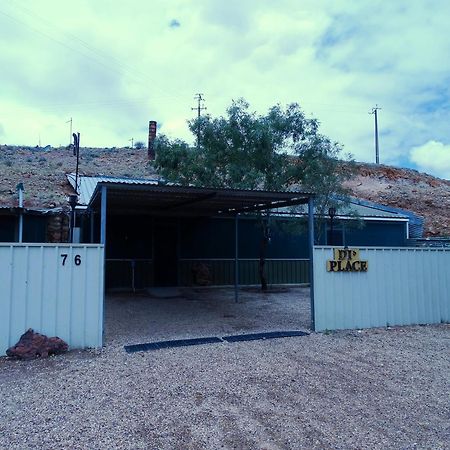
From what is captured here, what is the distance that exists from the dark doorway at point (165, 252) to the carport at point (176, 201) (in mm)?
32

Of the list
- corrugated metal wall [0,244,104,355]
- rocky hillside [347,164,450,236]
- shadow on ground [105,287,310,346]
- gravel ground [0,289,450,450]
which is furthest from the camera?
rocky hillside [347,164,450,236]

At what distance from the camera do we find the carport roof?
300 inches

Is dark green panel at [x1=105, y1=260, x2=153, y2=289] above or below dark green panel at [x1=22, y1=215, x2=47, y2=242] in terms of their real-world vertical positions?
below

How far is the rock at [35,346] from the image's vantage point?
18.7ft

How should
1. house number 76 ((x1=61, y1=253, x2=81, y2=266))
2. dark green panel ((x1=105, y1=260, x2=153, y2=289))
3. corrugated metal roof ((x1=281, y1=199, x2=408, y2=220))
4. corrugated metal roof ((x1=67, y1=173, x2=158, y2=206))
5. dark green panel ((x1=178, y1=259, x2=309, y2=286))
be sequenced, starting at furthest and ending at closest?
corrugated metal roof ((x1=281, y1=199, x2=408, y2=220))
dark green panel ((x1=178, y1=259, x2=309, y2=286))
dark green panel ((x1=105, y1=260, x2=153, y2=289))
corrugated metal roof ((x1=67, y1=173, x2=158, y2=206))
house number 76 ((x1=61, y1=253, x2=81, y2=266))

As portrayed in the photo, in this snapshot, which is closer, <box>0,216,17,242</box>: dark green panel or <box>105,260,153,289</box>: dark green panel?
<box>0,216,17,242</box>: dark green panel

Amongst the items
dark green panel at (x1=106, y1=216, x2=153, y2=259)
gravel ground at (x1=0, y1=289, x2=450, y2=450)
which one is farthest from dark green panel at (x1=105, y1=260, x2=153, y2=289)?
gravel ground at (x1=0, y1=289, x2=450, y2=450)

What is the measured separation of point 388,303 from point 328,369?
330 cm

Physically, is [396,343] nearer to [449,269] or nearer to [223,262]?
[449,269]

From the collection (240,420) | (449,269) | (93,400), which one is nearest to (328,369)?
(240,420)

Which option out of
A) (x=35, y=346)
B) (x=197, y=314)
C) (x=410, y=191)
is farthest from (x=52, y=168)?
(x=410, y=191)

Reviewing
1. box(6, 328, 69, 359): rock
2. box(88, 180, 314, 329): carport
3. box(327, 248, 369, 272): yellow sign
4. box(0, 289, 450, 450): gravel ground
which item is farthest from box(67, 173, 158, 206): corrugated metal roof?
box(0, 289, 450, 450): gravel ground

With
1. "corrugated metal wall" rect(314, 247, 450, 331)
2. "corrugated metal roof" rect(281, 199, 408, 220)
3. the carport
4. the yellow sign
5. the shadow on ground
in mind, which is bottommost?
the shadow on ground

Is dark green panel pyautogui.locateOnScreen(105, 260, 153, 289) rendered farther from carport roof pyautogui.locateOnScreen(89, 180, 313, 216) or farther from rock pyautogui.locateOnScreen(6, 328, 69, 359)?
rock pyautogui.locateOnScreen(6, 328, 69, 359)
